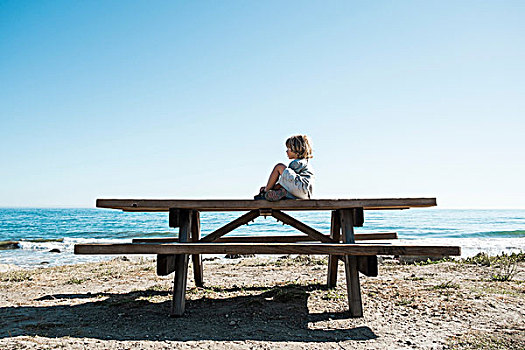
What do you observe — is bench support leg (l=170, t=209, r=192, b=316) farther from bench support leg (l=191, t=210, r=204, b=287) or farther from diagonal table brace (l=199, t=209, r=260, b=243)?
bench support leg (l=191, t=210, r=204, b=287)

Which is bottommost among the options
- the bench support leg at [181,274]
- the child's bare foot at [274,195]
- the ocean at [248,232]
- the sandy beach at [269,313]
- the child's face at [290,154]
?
the ocean at [248,232]

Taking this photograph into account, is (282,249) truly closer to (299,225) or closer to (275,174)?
(275,174)

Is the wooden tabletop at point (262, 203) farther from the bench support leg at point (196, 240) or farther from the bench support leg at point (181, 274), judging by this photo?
the bench support leg at point (196, 240)

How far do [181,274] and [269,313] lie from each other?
987mm

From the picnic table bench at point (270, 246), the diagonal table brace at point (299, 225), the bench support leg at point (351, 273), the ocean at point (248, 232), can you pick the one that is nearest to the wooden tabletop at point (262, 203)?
the picnic table bench at point (270, 246)

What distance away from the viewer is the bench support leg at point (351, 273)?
12.1 feet

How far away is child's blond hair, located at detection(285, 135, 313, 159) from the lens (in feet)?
13.4

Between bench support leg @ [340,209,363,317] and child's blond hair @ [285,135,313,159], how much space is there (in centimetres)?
76

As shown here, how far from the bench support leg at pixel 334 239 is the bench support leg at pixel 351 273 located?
0.72 metres

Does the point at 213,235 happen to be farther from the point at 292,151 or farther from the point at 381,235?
the point at 381,235

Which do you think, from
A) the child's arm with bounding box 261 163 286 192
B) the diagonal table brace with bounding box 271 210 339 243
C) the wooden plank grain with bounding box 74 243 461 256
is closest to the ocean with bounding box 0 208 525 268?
the diagonal table brace with bounding box 271 210 339 243

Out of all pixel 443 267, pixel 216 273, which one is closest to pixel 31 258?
pixel 216 273

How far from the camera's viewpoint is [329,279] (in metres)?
4.93

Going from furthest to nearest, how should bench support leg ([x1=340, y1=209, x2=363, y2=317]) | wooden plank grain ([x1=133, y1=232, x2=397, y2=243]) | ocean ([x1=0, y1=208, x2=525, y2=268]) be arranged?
1. ocean ([x1=0, y1=208, x2=525, y2=268])
2. wooden plank grain ([x1=133, y1=232, x2=397, y2=243])
3. bench support leg ([x1=340, y1=209, x2=363, y2=317])
